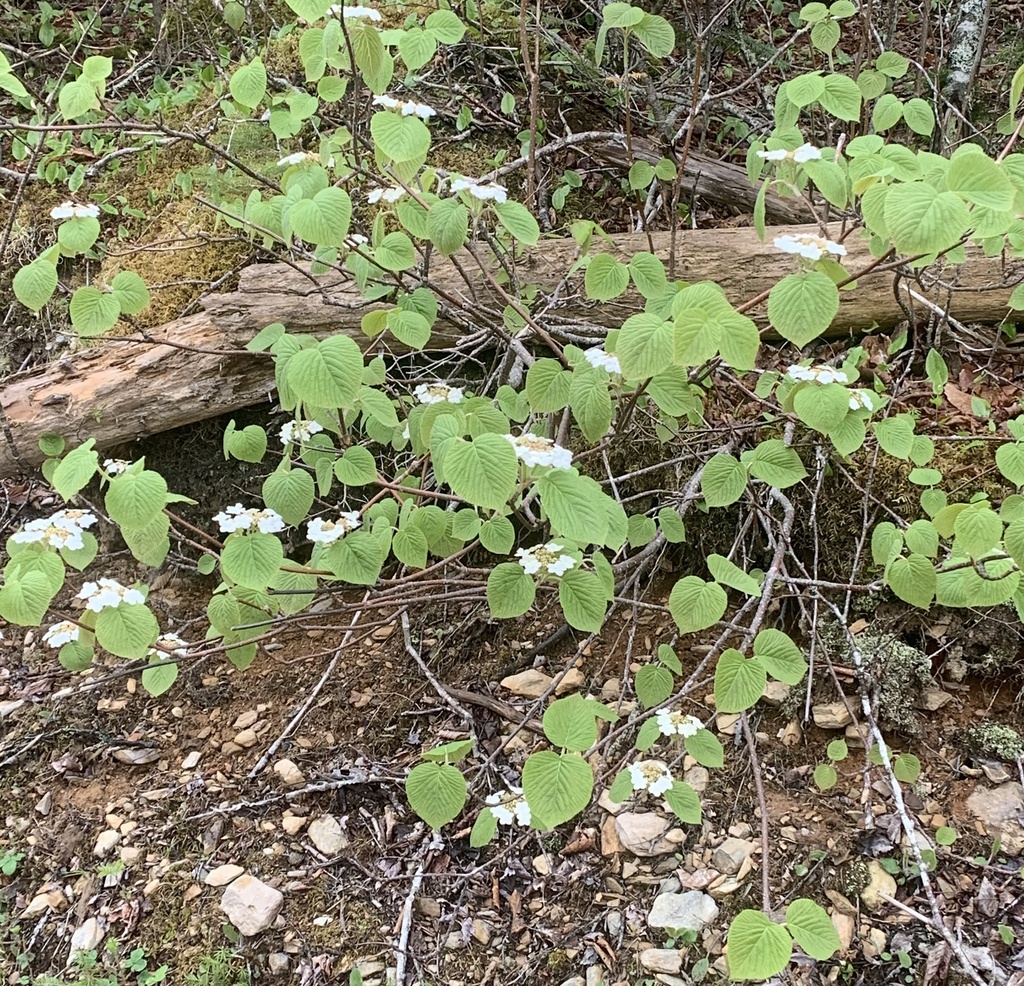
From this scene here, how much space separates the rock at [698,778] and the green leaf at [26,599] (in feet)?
4.31

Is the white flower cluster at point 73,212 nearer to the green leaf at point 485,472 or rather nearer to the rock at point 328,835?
the green leaf at point 485,472

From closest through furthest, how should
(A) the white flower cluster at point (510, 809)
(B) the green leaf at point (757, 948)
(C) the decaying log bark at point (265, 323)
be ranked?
(B) the green leaf at point (757, 948) < (A) the white flower cluster at point (510, 809) < (C) the decaying log bark at point (265, 323)

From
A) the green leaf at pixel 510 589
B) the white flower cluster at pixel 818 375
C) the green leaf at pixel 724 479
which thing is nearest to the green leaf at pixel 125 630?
the green leaf at pixel 510 589

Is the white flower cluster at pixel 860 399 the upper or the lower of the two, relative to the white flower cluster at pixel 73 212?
lower

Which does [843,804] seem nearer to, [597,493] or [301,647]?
[597,493]

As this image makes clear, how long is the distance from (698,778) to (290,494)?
1.10 m

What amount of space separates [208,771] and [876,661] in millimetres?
1619

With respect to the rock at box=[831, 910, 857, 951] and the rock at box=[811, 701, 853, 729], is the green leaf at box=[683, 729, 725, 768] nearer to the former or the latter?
the rock at box=[831, 910, 857, 951]

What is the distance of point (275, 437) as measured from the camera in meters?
2.30

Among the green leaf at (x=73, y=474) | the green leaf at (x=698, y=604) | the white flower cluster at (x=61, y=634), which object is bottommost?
the green leaf at (x=698, y=604)

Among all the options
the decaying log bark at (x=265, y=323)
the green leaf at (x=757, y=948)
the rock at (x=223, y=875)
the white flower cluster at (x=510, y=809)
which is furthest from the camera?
the decaying log bark at (x=265, y=323)

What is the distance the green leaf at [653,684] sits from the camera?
1351 millimetres

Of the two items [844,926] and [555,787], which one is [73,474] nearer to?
[555,787]

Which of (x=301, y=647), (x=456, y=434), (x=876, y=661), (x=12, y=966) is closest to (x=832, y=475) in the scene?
(x=876, y=661)
